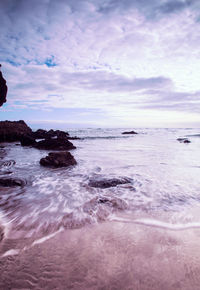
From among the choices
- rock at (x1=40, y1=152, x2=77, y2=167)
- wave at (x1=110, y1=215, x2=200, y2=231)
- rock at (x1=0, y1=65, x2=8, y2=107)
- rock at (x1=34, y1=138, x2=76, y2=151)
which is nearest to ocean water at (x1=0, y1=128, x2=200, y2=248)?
wave at (x1=110, y1=215, x2=200, y2=231)

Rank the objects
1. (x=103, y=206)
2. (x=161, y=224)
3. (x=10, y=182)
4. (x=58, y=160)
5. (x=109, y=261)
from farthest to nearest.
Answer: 1. (x=58, y=160)
2. (x=10, y=182)
3. (x=103, y=206)
4. (x=161, y=224)
5. (x=109, y=261)

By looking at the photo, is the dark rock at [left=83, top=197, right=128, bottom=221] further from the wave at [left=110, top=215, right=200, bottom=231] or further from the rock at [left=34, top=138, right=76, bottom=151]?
the rock at [left=34, top=138, right=76, bottom=151]

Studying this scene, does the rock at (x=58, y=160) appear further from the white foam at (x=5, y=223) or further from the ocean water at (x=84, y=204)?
the white foam at (x=5, y=223)

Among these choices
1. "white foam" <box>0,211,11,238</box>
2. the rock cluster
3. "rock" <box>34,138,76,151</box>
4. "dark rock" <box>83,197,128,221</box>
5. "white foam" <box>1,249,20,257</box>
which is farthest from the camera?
"rock" <box>34,138,76,151</box>

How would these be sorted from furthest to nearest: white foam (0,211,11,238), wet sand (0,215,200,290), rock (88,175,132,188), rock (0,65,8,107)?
rock (0,65,8,107) < rock (88,175,132,188) < white foam (0,211,11,238) < wet sand (0,215,200,290)

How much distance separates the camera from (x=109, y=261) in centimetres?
171

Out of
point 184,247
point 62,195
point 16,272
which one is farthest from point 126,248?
point 62,195

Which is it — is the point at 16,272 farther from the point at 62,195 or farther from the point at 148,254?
the point at 62,195

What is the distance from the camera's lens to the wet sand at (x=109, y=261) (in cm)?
147

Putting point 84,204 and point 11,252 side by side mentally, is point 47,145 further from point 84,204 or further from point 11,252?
point 11,252

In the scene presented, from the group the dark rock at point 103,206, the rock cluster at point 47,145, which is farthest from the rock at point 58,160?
the dark rock at point 103,206

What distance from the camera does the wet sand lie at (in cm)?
147

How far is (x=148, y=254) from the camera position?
1809 mm

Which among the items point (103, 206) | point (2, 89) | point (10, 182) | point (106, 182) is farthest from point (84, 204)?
point (2, 89)
